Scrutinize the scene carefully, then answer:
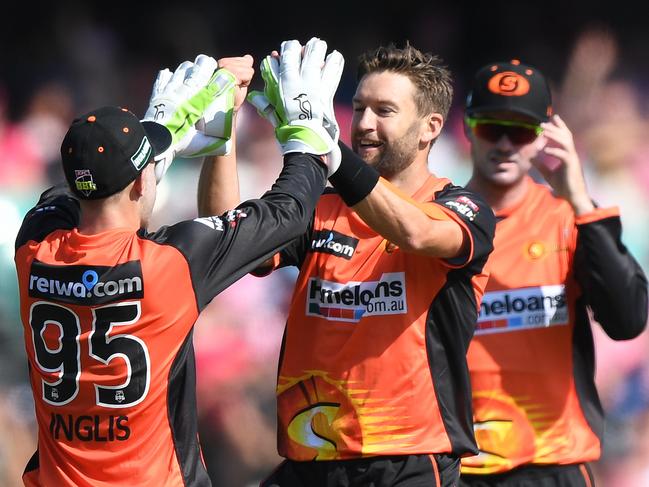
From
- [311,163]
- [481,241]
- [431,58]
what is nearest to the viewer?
[311,163]

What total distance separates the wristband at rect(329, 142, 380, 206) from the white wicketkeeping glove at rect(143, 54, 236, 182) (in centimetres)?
47

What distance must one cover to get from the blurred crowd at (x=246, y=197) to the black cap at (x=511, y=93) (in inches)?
99.8

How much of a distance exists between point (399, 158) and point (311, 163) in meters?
0.67

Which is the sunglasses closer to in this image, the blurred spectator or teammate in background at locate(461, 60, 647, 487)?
teammate in background at locate(461, 60, 647, 487)

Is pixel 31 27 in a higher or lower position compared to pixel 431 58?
higher

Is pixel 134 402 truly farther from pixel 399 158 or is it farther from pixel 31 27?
pixel 31 27

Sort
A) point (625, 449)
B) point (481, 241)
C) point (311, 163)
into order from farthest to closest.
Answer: point (625, 449) < point (481, 241) < point (311, 163)

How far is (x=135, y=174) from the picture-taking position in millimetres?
3141

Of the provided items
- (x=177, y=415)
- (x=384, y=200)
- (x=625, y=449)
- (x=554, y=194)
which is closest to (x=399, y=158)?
(x=384, y=200)

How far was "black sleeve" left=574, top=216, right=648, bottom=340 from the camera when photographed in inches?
166

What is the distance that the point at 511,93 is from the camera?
14.8 ft

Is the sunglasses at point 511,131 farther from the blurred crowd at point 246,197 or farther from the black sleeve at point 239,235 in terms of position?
the blurred crowd at point 246,197

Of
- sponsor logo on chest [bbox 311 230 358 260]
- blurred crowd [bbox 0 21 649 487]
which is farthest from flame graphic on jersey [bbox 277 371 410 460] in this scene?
→ blurred crowd [bbox 0 21 649 487]

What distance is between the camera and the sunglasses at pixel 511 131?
4.54 metres
